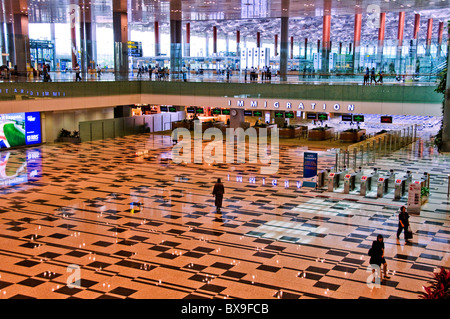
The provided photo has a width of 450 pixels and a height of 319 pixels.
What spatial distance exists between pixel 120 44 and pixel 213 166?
14631 millimetres

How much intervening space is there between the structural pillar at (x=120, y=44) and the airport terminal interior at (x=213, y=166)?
3.7 inches

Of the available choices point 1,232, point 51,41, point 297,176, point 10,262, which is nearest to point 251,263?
point 10,262

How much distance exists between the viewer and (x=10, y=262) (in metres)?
10.1

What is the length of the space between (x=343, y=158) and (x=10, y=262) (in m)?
13.2

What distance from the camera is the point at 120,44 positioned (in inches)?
1282

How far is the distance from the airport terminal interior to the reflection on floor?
5cm

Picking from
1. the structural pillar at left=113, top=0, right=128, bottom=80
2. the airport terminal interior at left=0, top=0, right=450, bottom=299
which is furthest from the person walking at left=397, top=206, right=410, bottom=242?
the structural pillar at left=113, top=0, right=128, bottom=80

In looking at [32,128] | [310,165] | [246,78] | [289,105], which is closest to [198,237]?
[310,165]

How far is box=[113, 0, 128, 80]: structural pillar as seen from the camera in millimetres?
32281

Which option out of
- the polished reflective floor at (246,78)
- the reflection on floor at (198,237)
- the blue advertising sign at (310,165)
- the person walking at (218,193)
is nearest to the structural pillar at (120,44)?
the polished reflective floor at (246,78)

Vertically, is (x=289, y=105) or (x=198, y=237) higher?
(x=289, y=105)

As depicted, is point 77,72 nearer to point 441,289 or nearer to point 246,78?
point 246,78

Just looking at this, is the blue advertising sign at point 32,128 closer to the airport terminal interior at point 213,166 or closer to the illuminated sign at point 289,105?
the airport terminal interior at point 213,166

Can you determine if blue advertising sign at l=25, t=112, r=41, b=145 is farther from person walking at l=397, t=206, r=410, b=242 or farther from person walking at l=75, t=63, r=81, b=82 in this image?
person walking at l=397, t=206, r=410, b=242
